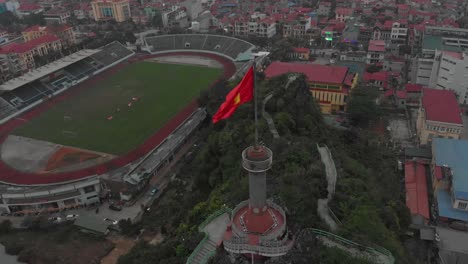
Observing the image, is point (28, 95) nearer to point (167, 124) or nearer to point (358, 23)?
point (167, 124)

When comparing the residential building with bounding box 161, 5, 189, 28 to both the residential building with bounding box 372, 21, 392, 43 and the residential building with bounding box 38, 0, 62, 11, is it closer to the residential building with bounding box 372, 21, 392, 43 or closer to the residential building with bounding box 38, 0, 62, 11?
the residential building with bounding box 38, 0, 62, 11

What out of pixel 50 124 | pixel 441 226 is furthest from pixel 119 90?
pixel 441 226

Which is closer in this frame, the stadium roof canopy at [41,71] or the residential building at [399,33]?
the stadium roof canopy at [41,71]

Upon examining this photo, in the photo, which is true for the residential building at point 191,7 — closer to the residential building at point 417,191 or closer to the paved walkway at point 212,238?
the residential building at point 417,191

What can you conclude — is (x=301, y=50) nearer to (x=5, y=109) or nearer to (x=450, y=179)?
(x=450, y=179)

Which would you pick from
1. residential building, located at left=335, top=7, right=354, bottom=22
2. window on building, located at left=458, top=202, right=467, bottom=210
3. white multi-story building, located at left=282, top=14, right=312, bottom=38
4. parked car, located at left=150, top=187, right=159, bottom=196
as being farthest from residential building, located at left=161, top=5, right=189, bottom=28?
window on building, located at left=458, top=202, right=467, bottom=210

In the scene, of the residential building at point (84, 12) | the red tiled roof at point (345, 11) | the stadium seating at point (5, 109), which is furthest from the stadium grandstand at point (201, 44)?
the residential building at point (84, 12)
